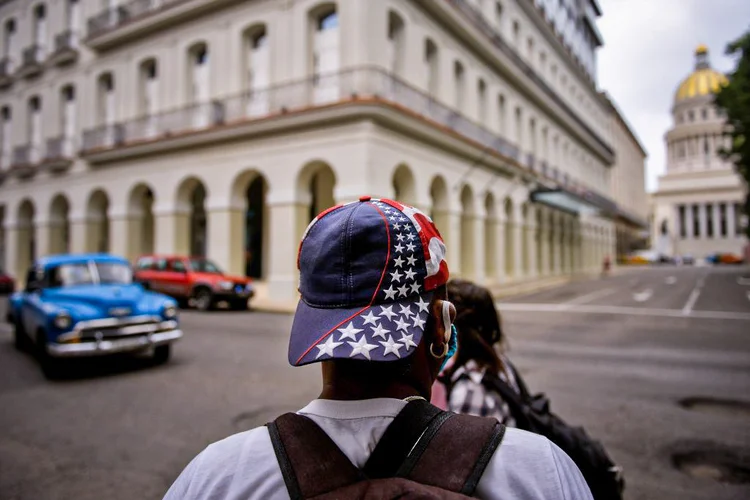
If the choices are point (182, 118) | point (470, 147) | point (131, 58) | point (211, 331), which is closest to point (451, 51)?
point (470, 147)

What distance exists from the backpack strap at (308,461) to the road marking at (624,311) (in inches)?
615

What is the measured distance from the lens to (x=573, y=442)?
2477mm

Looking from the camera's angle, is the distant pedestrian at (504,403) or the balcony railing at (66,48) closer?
the distant pedestrian at (504,403)

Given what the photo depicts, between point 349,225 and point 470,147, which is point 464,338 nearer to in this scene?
point 349,225

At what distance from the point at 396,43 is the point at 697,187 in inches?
3648

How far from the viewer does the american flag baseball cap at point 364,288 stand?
113 centimetres

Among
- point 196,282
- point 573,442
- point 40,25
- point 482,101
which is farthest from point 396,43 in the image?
point 40,25

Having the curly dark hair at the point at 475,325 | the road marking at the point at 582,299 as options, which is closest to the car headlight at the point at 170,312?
the curly dark hair at the point at 475,325

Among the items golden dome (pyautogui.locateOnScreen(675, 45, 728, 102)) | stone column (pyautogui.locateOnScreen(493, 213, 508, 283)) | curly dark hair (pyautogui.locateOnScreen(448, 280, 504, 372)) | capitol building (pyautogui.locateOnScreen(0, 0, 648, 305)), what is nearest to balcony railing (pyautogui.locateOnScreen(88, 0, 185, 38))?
capitol building (pyautogui.locateOnScreen(0, 0, 648, 305))

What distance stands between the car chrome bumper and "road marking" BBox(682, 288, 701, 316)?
14425mm

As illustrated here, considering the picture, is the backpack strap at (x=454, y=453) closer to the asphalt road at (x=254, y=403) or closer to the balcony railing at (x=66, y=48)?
the asphalt road at (x=254, y=403)

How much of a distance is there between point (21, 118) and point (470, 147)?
24.6 m

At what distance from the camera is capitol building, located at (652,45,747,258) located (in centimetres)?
8750

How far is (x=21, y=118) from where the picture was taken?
2727cm
